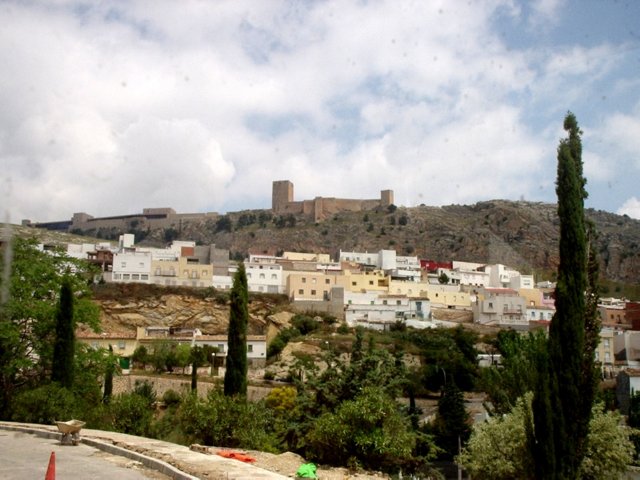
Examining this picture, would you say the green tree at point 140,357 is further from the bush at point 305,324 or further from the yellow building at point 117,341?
the bush at point 305,324

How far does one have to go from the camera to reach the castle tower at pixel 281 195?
445ft

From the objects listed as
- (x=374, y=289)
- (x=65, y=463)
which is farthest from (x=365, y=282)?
(x=65, y=463)

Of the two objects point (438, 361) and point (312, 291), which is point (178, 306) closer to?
point (312, 291)

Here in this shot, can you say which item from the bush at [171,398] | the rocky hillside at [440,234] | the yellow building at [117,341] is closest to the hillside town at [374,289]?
the yellow building at [117,341]

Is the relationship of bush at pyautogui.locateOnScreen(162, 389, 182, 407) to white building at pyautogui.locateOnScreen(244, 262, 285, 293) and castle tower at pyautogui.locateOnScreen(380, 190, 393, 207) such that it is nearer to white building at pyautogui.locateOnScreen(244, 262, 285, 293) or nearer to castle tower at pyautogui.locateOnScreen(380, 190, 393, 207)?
white building at pyautogui.locateOnScreen(244, 262, 285, 293)

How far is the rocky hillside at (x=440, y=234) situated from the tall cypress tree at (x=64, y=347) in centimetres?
8734

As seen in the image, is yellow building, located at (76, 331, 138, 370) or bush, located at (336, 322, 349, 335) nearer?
yellow building, located at (76, 331, 138, 370)

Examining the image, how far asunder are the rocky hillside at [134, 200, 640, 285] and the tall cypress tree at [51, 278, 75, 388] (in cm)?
8734

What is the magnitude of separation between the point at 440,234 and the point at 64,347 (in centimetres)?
9939

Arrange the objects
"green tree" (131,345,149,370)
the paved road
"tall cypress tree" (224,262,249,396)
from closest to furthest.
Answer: the paved road, "tall cypress tree" (224,262,249,396), "green tree" (131,345,149,370)

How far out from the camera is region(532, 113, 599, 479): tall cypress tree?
1440 centimetres

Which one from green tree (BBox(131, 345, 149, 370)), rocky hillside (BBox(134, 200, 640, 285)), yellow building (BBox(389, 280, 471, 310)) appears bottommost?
green tree (BBox(131, 345, 149, 370))

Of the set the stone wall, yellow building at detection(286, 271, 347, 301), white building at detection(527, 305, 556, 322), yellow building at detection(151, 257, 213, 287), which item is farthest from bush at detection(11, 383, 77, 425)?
white building at detection(527, 305, 556, 322)

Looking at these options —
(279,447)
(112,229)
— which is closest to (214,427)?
(279,447)
